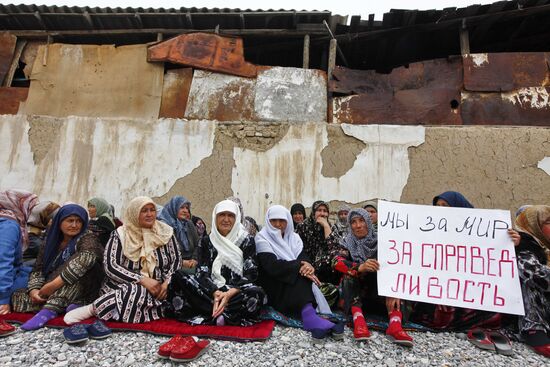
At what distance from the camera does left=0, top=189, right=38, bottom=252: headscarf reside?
300cm

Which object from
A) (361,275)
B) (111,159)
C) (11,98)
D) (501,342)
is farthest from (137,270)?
(11,98)

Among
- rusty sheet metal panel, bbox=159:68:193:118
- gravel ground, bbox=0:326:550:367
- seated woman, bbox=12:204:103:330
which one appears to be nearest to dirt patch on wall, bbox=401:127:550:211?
gravel ground, bbox=0:326:550:367

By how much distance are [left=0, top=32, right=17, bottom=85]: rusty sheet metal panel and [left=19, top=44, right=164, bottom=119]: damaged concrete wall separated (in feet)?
1.84

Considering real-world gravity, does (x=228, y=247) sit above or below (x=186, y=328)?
above

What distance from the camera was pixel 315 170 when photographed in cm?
543

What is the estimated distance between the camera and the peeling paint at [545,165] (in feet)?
16.3

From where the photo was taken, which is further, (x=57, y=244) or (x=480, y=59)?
(x=480, y=59)

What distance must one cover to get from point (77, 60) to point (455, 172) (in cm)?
704

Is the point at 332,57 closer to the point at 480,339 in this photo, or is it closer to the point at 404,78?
the point at 404,78

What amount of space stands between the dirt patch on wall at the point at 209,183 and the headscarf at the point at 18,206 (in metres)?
2.31

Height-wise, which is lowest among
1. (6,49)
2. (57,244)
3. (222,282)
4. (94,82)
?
(222,282)

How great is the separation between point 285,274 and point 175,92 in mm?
4555

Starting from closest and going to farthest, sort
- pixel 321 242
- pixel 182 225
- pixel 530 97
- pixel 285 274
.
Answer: pixel 285 274, pixel 321 242, pixel 182 225, pixel 530 97

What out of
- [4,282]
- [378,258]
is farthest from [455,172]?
[4,282]
